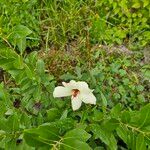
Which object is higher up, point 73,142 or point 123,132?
point 73,142

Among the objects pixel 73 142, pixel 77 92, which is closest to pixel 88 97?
pixel 77 92

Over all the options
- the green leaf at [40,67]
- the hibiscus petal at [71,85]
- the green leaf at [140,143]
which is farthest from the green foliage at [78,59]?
the green leaf at [140,143]

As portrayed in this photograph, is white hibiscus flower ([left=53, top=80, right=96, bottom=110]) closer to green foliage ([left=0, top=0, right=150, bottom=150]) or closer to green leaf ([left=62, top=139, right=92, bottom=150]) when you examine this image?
green foliage ([left=0, top=0, right=150, bottom=150])

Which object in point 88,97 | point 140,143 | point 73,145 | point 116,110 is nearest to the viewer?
point 73,145

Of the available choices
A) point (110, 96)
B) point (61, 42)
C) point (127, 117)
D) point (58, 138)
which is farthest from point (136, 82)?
point (58, 138)

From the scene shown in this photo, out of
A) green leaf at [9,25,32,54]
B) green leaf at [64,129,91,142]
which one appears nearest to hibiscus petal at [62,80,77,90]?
green leaf at [9,25,32,54]

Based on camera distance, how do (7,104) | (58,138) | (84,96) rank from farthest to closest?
(7,104) → (84,96) → (58,138)

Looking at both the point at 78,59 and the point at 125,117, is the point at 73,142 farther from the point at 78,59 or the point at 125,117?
the point at 78,59

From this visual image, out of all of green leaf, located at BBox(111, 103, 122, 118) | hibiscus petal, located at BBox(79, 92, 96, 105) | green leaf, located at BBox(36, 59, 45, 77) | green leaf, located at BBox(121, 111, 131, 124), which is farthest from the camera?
green leaf, located at BBox(36, 59, 45, 77)

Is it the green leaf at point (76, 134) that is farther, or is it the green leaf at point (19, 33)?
the green leaf at point (19, 33)

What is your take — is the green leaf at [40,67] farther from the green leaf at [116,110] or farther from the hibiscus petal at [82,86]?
the green leaf at [116,110]

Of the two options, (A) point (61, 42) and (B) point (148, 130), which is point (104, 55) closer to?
(A) point (61, 42)
